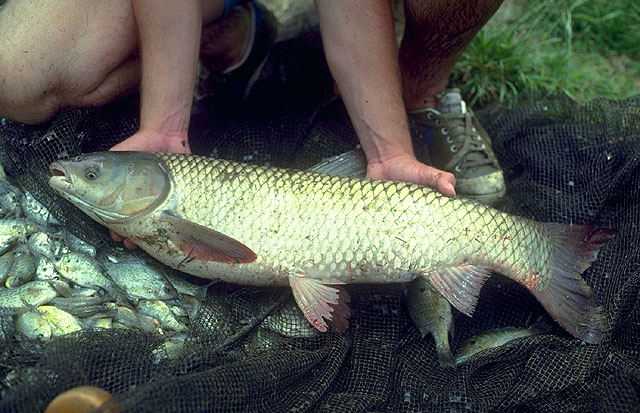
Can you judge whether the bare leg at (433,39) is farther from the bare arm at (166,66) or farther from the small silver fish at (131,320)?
the small silver fish at (131,320)

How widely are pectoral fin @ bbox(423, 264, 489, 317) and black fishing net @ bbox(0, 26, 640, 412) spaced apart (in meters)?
0.18

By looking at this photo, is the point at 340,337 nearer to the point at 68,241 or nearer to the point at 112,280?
the point at 112,280

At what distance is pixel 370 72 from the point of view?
2287 millimetres

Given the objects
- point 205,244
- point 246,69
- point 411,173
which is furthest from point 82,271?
point 246,69

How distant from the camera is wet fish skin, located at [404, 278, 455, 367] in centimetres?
203

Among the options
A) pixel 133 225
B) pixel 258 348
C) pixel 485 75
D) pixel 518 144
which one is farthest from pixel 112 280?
pixel 485 75

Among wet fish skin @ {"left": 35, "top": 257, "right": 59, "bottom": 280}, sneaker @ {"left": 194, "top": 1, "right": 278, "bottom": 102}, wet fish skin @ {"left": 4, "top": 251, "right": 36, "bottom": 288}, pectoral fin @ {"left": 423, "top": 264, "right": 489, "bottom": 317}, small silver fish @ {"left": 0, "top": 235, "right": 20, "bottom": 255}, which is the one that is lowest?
pectoral fin @ {"left": 423, "top": 264, "right": 489, "bottom": 317}

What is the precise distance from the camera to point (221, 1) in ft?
8.47

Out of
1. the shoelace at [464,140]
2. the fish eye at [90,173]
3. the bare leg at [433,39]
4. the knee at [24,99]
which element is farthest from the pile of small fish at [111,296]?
the bare leg at [433,39]

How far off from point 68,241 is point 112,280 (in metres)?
0.25

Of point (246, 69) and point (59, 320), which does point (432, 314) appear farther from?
point (246, 69)

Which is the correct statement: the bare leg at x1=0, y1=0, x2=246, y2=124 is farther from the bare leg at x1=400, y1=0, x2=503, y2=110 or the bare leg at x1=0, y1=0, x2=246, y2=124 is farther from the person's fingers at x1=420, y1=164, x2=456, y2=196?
the person's fingers at x1=420, y1=164, x2=456, y2=196

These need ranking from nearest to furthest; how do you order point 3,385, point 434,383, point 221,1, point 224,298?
1. point 3,385
2. point 434,383
3. point 224,298
4. point 221,1

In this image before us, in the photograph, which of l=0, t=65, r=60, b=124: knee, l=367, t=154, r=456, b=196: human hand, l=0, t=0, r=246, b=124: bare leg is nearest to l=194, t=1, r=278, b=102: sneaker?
l=0, t=0, r=246, b=124: bare leg
